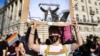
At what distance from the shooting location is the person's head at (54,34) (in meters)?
4.16

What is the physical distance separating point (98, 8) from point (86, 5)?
11.1 ft

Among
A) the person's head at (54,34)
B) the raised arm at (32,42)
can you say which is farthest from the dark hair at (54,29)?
the raised arm at (32,42)

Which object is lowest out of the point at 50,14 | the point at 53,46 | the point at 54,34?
the point at 53,46

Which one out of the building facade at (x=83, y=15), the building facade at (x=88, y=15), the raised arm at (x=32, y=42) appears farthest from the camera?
the building facade at (x=88, y=15)

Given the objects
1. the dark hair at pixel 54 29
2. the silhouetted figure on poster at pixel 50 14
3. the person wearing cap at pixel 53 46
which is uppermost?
the silhouetted figure on poster at pixel 50 14

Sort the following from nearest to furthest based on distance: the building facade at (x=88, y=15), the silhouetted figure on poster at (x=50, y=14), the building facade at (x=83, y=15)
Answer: the silhouetted figure on poster at (x=50, y=14), the building facade at (x=83, y=15), the building facade at (x=88, y=15)

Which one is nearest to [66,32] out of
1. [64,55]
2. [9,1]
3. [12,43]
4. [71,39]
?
[71,39]

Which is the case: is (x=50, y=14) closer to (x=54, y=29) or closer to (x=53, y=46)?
(x=54, y=29)

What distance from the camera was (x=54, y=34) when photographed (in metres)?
4.16

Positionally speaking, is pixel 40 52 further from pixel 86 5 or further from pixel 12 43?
pixel 86 5

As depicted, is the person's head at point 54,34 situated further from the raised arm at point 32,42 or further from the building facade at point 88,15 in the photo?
the building facade at point 88,15

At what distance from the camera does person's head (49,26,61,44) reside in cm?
416

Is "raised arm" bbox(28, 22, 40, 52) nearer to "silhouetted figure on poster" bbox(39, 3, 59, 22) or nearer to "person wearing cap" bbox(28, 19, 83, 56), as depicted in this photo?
"person wearing cap" bbox(28, 19, 83, 56)

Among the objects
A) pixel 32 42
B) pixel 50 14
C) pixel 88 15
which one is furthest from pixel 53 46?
pixel 88 15
